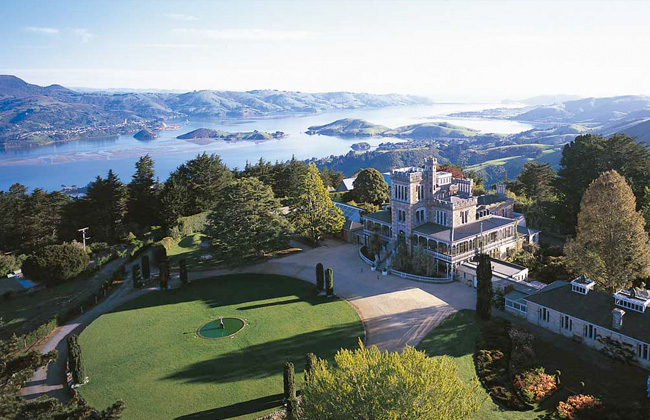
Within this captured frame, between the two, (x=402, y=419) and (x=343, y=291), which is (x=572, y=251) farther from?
(x=402, y=419)

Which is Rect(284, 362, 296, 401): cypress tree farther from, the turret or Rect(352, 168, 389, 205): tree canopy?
Rect(352, 168, 389, 205): tree canopy

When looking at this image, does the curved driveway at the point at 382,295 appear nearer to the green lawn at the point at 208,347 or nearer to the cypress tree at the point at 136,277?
the green lawn at the point at 208,347

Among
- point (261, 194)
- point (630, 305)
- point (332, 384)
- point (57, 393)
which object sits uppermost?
point (261, 194)

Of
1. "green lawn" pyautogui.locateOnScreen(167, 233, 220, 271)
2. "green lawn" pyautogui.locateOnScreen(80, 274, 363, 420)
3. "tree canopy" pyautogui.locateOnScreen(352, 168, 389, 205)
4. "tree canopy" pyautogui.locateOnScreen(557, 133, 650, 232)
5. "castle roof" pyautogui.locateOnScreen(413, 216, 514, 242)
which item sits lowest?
"green lawn" pyautogui.locateOnScreen(80, 274, 363, 420)

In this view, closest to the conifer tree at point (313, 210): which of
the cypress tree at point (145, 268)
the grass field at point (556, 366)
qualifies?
the cypress tree at point (145, 268)

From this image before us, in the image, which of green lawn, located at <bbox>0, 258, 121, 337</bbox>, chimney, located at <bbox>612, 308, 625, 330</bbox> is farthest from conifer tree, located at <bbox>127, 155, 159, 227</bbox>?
chimney, located at <bbox>612, 308, 625, 330</bbox>

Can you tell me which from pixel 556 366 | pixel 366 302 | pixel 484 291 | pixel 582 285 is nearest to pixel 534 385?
pixel 556 366

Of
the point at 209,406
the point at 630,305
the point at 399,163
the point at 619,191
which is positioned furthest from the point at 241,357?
the point at 399,163
